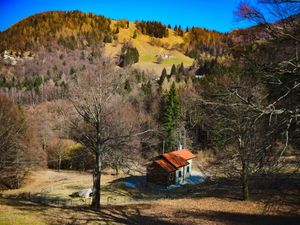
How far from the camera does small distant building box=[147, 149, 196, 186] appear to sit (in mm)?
47344

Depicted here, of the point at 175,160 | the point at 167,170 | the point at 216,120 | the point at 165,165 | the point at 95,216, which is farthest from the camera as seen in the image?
the point at 175,160

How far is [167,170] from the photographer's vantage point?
47.1m

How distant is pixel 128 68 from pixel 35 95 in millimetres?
120284

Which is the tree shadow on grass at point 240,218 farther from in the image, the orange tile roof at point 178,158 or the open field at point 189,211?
the orange tile roof at point 178,158

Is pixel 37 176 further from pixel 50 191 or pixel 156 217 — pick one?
pixel 156 217

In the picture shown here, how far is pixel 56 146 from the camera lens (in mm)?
63438

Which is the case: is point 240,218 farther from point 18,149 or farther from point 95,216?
point 18,149

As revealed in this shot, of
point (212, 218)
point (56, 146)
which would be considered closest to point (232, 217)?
point (212, 218)

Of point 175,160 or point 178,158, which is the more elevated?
point 178,158

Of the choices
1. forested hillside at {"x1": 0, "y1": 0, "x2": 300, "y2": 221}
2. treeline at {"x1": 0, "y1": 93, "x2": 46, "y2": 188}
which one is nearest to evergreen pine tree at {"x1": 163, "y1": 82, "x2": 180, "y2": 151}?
forested hillside at {"x1": 0, "y1": 0, "x2": 300, "y2": 221}

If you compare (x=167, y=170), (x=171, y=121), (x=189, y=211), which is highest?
(x=171, y=121)

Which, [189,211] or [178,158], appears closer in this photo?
[189,211]

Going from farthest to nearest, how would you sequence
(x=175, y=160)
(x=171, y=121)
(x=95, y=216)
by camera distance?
(x=171, y=121) < (x=175, y=160) < (x=95, y=216)

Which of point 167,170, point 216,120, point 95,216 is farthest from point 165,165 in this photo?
point 95,216
